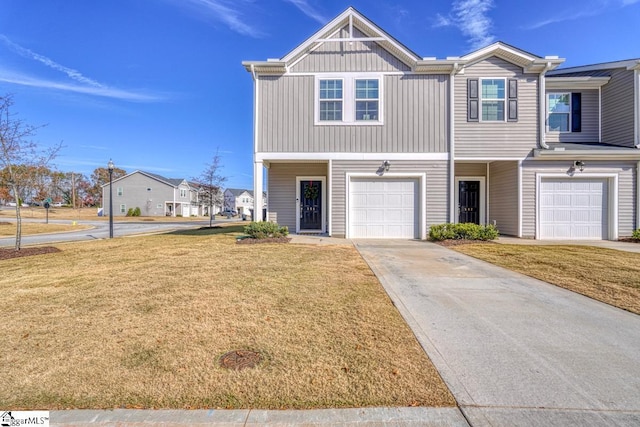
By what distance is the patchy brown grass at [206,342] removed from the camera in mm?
2371

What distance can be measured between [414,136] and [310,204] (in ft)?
16.4

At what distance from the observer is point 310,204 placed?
43.6 feet

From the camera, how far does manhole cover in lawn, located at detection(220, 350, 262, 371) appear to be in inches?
108

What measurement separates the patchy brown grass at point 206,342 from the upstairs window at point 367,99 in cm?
704

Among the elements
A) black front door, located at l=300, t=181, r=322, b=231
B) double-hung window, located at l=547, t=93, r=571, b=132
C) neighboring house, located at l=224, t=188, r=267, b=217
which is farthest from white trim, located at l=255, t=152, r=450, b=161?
neighboring house, located at l=224, t=188, r=267, b=217

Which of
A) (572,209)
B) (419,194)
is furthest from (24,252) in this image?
(572,209)

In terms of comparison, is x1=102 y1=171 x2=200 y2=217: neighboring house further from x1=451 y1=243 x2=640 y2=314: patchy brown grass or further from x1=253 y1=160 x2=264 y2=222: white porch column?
x1=451 y1=243 x2=640 y2=314: patchy brown grass

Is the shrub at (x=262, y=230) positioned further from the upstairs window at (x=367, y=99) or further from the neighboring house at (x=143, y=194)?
the neighboring house at (x=143, y=194)

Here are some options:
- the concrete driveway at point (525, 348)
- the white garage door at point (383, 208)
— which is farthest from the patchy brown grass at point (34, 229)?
the concrete driveway at point (525, 348)

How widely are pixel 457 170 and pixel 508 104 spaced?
309 centimetres

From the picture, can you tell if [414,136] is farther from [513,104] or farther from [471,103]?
[513,104]

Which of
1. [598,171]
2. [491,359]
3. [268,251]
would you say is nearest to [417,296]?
[491,359]

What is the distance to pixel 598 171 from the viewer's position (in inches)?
431

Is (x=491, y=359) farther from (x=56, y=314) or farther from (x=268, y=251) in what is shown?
(x=268, y=251)
